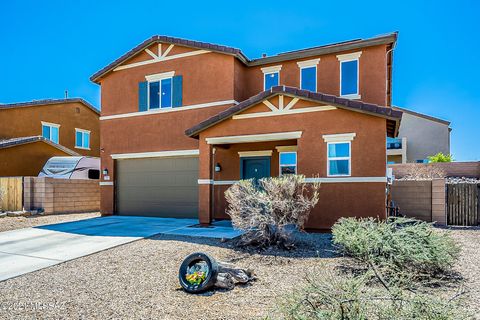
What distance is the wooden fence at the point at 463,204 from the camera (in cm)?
1252

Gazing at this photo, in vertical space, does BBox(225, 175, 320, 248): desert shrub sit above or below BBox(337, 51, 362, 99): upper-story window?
below

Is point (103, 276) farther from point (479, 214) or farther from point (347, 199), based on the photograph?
point (479, 214)

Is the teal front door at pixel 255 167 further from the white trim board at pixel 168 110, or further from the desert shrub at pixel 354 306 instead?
the desert shrub at pixel 354 306

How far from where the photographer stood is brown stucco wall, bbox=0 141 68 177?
61.8 feet

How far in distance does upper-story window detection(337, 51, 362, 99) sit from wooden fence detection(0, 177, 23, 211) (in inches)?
633

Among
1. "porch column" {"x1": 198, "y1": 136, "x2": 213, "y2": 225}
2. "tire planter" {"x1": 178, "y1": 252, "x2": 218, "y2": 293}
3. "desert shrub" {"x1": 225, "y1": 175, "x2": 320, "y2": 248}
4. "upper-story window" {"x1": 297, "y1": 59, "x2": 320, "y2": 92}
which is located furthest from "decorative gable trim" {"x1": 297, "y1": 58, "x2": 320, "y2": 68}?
"tire planter" {"x1": 178, "y1": 252, "x2": 218, "y2": 293}

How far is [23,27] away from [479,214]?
26374 millimetres

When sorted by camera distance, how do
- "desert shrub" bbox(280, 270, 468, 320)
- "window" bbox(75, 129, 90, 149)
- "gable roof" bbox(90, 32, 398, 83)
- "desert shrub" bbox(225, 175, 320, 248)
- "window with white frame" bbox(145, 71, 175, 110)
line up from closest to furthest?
"desert shrub" bbox(280, 270, 468, 320)
"desert shrub" bbox(225, 175, 320, 248)
"gable roof" bbox(90, 32, 398, 83)
"window with white frame" bbox(145, 71, 175, 110)
"window" bbox(75, 129, 90, 149)

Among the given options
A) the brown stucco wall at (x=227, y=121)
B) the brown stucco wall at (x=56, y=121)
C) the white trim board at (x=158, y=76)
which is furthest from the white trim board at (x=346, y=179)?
the brown stucco wall at (x=56, y=121)

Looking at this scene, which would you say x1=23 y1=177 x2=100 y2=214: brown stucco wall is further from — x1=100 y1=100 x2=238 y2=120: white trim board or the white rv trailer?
x1=100 y1=100 x2=238 y2=120: white trim board

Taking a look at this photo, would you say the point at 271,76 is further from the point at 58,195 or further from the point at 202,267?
the point at 58,195

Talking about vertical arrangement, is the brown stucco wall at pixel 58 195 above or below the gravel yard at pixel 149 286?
above

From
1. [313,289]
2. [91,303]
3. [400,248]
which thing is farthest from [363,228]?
[91,303]

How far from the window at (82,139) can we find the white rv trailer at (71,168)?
20.2 ft
